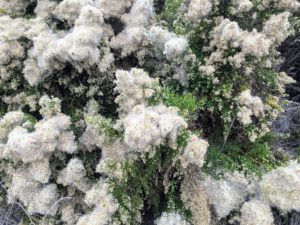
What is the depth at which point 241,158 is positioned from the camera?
8.35 feet

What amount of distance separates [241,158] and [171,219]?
609 millimetres

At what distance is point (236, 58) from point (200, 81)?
0.28 meters

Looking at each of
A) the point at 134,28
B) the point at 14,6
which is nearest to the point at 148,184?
the point at 134,28

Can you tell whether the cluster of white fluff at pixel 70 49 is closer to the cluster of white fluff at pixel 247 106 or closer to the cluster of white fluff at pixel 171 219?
the cluster of white fluff at pixel 247 106

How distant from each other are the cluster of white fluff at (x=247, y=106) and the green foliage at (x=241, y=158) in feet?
0.78

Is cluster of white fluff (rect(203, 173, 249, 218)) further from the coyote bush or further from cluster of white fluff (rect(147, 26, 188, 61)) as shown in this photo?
cluster of white fluff (rect(147, 26, 188, 61))

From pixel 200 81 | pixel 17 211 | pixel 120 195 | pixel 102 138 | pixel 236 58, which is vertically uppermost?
pixel 236 58

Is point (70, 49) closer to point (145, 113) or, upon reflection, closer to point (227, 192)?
point (145, 113)

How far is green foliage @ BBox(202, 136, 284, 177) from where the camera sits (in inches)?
96.6

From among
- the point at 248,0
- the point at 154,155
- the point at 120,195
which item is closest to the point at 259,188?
the point at 154,155

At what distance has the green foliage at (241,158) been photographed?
2453 mm

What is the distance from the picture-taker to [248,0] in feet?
8.54

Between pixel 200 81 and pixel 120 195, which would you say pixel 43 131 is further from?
pixel 200 81

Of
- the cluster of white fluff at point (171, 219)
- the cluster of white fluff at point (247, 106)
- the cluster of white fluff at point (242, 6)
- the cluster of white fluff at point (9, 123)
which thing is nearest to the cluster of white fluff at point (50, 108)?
the cluster of white fluff at point (9, 123)
